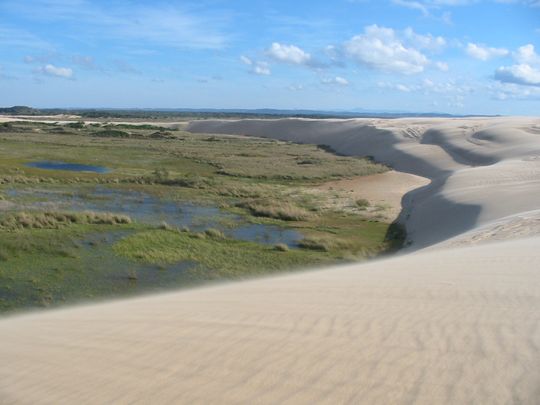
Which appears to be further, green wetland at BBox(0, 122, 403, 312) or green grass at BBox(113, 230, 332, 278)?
green grass at BBox(113, 230, 332, 278)

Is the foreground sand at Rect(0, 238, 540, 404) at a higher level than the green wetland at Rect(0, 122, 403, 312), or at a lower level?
higher

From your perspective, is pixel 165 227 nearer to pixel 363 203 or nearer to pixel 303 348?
pixel 363 203

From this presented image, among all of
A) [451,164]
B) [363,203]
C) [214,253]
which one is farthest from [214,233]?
[451,164]

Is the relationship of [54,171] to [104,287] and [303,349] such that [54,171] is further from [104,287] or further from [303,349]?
[303,349]

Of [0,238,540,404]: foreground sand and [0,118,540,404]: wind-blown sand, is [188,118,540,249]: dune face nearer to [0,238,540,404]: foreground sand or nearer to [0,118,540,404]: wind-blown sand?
[0,118,540,404]: wind-blown sand

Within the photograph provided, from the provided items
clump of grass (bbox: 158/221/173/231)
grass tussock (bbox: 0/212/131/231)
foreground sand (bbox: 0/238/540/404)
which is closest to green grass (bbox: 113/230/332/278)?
clump of grass (bbox: 158/221/173/231)

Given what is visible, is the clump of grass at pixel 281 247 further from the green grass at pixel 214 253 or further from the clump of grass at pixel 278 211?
the clump of grass at pixel 278 211

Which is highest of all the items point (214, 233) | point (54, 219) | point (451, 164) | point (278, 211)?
point (451, 164)
